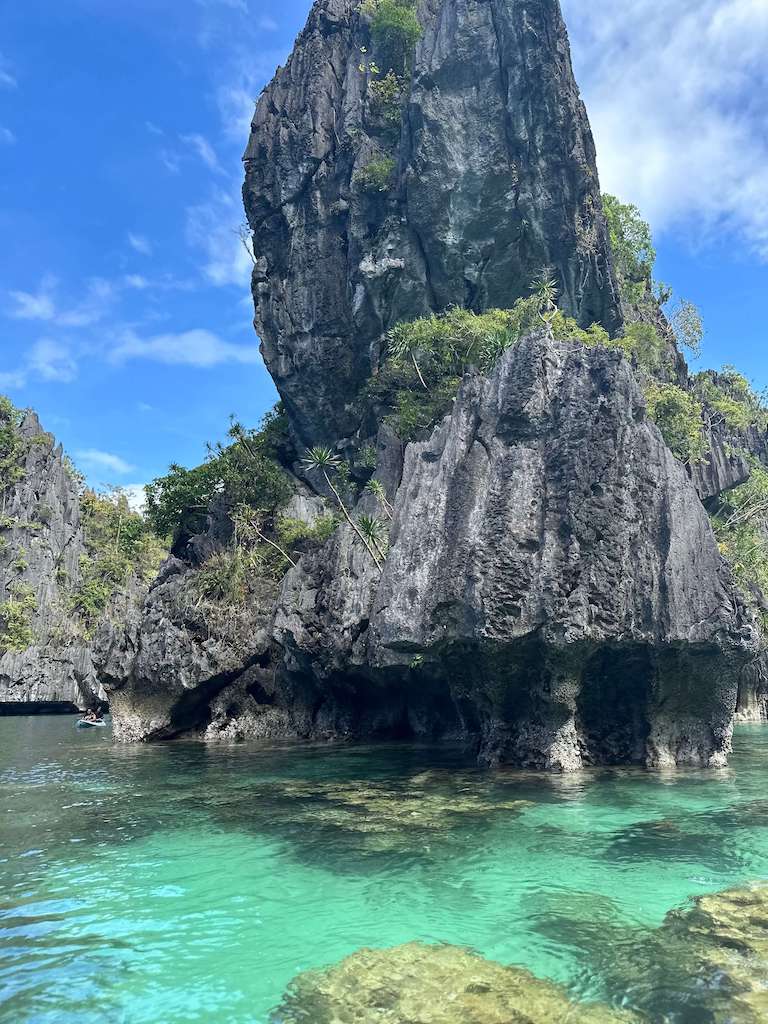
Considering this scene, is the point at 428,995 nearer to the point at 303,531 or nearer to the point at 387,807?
the point at 387,807

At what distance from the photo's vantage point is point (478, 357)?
1332 inches

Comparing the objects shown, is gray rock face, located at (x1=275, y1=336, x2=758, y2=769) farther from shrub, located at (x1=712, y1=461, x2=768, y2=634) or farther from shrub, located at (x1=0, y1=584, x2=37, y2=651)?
shrub, located at (x1=0, y1=584, x2=37, y2=651)

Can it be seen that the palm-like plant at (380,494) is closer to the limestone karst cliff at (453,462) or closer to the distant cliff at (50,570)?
the limestone karst cliff at (453,462)

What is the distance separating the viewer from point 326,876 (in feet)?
38.3

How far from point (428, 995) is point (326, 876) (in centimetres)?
447

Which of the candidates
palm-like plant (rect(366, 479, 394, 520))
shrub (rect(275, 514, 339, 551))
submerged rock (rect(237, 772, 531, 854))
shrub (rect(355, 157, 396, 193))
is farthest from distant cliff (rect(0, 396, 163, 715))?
submerged rock (rect(237, 772, 531, 854))

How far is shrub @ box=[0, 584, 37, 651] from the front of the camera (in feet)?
207

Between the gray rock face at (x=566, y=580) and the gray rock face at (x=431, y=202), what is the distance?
16.9 m

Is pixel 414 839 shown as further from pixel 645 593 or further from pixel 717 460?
pixel 717 460

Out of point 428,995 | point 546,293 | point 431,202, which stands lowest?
point 428,995

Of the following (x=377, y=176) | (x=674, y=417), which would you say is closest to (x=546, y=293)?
(x=674, y=417)

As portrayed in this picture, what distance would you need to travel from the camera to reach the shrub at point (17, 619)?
63062 millimetres

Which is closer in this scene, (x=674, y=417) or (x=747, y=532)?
(x=674, y=417)

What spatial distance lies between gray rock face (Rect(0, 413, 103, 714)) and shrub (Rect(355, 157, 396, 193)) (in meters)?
43.4
